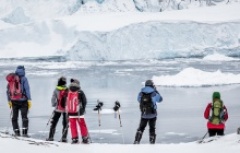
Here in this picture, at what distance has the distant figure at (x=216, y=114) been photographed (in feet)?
16.2

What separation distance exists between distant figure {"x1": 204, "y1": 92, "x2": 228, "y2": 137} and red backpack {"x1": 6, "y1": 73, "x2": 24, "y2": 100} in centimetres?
214

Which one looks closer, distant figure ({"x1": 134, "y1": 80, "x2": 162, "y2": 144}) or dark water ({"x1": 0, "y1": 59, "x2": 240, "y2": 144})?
distant figure ({"x1": 134, "y1": 80, "x2": 162, "y2": 144})

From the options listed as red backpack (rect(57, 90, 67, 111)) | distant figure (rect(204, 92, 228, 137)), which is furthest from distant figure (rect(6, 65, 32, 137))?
distant figure (rect(204, 92, 228, 137))

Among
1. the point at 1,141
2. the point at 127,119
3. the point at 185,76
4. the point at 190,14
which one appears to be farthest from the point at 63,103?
the point at 190,14

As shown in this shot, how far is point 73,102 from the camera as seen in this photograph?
478 cm

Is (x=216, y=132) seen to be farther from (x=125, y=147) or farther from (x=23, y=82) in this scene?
(x=23, y=82)

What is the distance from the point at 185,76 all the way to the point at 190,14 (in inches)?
651

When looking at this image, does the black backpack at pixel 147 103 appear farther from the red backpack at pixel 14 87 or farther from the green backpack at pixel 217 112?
the red backpack at pixel 14 87

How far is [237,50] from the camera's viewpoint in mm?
30625

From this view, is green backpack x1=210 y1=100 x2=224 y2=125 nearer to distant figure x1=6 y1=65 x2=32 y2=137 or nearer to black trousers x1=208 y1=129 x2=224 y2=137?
black trousers x1=208 y1=129 x2=224 y2=137

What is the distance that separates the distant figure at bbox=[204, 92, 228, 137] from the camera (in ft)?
16.2

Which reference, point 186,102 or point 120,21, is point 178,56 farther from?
point 186,102

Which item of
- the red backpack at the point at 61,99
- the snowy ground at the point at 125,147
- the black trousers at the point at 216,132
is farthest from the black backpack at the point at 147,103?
the red backpack at the point at 61,99

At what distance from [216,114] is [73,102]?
5.19 feet
